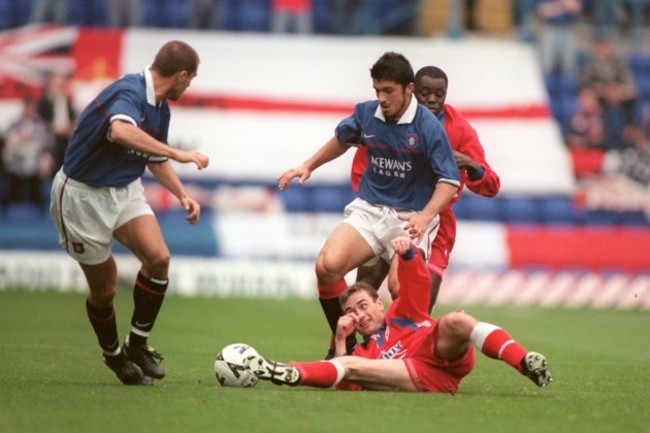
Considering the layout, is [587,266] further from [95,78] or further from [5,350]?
[5,350]

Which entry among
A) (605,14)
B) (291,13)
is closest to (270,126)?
(291,13)

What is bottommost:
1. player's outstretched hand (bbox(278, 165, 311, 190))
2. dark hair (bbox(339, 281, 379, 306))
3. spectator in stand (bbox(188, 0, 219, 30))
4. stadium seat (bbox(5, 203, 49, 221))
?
stadium seat (bbox(5, 203, 49, 221))

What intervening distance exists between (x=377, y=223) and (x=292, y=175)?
749 millimetres

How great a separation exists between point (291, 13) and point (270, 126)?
208cm

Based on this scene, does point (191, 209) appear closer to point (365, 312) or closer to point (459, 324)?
point (365, 312)

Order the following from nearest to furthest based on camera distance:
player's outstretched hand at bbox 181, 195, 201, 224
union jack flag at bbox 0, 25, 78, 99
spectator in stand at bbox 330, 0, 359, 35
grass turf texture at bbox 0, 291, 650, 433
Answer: grass turf texture at bbox 0, 291, 650, 433 → player's outstretched hand at bbox 181, 195, 201, 224 → union jack flag at bbox 0, 25, 78, 99 → spectator in stand at bbox 330, 0, 359, 35

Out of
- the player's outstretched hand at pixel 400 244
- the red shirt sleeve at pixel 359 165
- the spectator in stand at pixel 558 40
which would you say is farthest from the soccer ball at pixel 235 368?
the spectator in stand at pixel 558 40

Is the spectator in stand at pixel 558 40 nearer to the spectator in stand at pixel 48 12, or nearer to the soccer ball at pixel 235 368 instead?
the spectator in stand at pixel 48 12

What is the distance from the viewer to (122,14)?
23.3 m

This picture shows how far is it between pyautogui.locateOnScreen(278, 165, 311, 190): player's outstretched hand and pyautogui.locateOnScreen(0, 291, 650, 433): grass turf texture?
1.49m

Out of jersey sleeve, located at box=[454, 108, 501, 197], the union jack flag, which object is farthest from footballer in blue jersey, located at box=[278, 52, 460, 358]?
the union jack flag

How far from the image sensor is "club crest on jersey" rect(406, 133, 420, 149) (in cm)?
1009

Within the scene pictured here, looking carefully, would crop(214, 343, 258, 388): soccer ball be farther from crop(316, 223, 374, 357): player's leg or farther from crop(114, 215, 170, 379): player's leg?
crop(316, 223, 374, 357): player's leg

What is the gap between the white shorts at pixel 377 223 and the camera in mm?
10352
